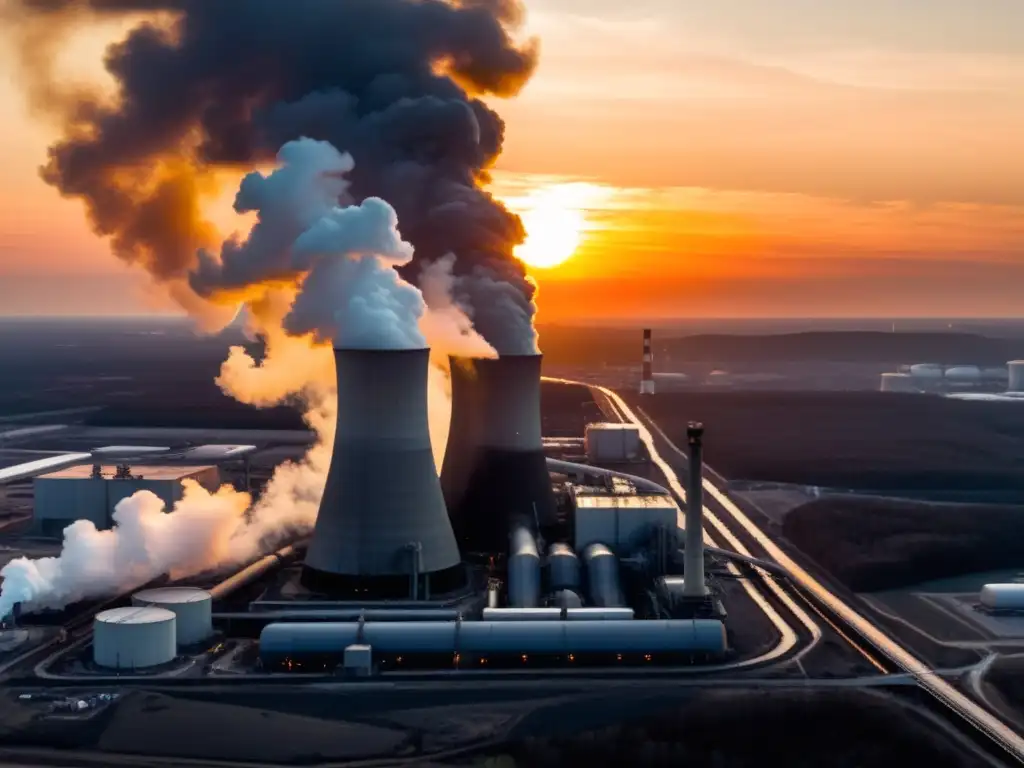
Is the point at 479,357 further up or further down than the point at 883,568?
further up

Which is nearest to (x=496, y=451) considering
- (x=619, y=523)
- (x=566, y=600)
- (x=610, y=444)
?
(x=619, y=523)

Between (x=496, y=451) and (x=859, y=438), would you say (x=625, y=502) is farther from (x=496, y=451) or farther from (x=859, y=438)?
(x=859, y=438)

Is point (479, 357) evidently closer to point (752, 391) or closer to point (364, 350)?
point (364, 350)

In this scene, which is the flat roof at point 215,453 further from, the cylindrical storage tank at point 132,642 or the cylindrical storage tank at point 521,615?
the cylindrical storage tank at point 521,615

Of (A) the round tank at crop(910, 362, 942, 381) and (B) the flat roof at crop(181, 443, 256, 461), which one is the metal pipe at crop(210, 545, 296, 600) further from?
(A) the round tank at crop(910, 362, 942, 381)

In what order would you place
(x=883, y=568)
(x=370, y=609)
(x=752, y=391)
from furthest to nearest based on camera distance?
(x=752, y=391), (x=883, y=568), (x=370, y=609)

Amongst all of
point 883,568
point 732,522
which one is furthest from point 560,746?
point 732,522

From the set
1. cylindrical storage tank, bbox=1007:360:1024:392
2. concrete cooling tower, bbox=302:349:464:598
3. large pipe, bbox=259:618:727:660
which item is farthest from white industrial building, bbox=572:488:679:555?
cylindrical storage tank, bbox=1007:360:1024:392
